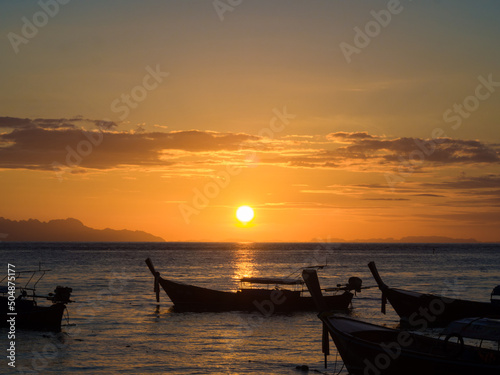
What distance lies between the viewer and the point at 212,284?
73.4m

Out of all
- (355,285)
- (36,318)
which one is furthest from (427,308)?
(36,318)

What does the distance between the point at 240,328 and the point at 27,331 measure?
13468 mm

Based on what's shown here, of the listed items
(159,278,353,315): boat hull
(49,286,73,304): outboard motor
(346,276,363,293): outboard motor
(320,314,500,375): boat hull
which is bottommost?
(320,314,500,375): boat hull

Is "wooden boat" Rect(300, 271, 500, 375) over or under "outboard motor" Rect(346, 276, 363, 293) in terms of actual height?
under

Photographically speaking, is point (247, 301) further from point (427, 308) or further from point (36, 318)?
point (36, 318)

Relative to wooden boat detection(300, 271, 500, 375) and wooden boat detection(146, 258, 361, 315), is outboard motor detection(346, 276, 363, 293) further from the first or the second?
wooden boat detection(300, 271, 500, 375)

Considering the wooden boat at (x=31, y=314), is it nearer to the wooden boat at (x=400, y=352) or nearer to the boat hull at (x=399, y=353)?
the wooden boat at (x=400, y=352)

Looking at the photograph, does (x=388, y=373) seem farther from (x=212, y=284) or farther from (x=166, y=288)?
(x=212, y=284)

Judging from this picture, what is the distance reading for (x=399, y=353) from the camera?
20.0m

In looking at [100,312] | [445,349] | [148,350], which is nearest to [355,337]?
[445,349]

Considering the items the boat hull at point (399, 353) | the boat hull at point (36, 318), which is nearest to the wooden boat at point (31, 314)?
the boat hull at point (36, 318)

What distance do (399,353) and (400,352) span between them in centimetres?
6

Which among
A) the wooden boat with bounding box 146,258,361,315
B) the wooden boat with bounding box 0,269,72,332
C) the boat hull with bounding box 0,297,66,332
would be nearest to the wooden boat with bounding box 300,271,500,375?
the wooden boat with bounding box 0,269,72,332

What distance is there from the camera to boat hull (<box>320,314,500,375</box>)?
18.6 metres
